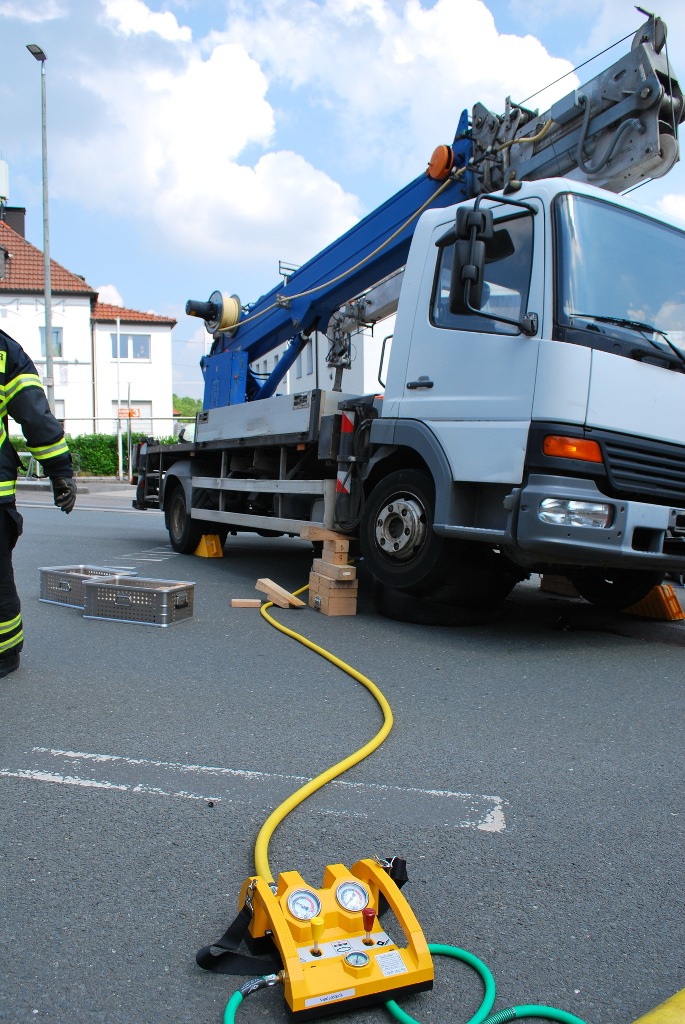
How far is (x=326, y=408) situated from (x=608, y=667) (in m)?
2.98

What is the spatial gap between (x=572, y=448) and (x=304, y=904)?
3319 mm

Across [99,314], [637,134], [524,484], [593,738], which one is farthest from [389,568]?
[99,314]

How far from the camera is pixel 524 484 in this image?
484cm

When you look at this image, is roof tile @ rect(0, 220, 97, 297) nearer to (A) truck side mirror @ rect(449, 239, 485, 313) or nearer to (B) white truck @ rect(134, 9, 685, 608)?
(B) white truck @ rect(134, 9, 685, 608)

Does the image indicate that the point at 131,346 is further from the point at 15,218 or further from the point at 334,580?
the point at 334,580

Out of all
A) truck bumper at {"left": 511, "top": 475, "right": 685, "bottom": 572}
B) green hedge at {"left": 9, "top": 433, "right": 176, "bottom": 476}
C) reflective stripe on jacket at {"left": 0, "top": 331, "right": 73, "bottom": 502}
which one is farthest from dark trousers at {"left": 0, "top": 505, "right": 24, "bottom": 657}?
green hedge at {"left": 9, "top": 433, "right": 176, "bottom": 476}

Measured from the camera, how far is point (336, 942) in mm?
1874

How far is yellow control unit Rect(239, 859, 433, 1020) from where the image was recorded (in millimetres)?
1773

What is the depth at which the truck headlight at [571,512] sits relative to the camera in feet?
15.2

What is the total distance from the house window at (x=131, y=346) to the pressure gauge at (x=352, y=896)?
3805cm

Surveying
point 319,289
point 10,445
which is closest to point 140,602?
point 10,445

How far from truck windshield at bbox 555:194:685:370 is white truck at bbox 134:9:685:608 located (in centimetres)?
1

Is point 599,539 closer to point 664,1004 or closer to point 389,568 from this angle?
point 389,568

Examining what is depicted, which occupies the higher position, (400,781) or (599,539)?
(599,539)
